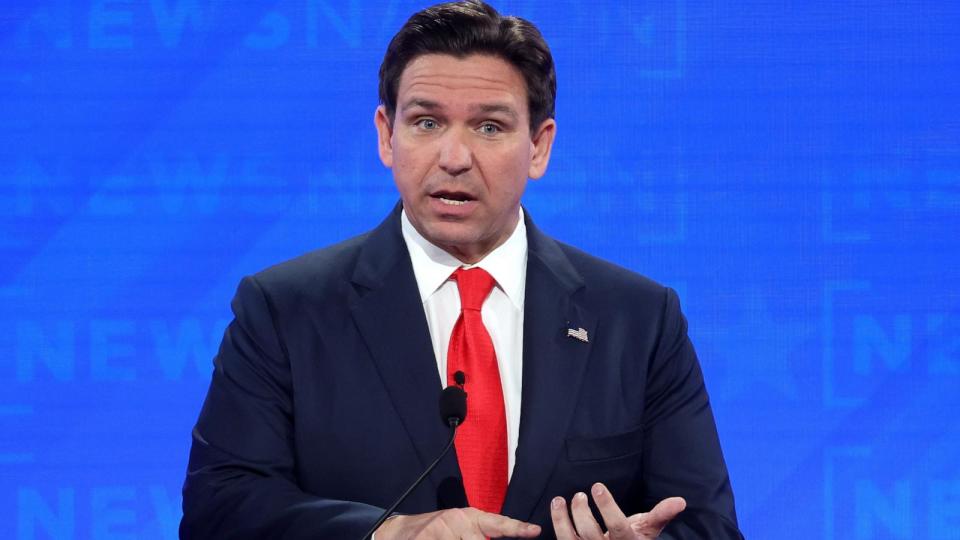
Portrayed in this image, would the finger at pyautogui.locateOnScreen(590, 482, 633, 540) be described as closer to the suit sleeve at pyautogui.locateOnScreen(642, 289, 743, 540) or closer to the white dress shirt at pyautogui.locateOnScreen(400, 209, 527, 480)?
the suit sleeve at pyautogui.locateOnScreen(642, 289, 743, 540)

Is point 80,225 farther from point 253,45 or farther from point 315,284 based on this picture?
point 315,284

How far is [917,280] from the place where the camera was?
3164 mm

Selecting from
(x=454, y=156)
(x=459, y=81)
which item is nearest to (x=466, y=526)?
(x=454, y=156)

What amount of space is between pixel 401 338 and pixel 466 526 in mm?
442

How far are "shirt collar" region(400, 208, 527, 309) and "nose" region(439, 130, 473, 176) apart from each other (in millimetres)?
179

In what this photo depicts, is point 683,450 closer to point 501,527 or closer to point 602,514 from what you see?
point 602,514

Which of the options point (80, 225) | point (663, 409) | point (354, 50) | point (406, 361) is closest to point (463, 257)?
point (406, 361)

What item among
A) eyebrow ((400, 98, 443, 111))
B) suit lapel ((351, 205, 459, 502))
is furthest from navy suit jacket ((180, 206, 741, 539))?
eyebrow ((400, 98, 443, 111))

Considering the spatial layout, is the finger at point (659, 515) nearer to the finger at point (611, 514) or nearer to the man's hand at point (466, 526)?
the finger at point (611, 514)

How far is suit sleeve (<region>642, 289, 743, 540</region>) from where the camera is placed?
84.0 inches

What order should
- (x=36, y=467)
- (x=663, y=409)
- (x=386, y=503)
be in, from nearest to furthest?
(x=386, y=503)
(x=663, y=409)
(x=36, y=467)

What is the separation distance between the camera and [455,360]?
217 centimetres

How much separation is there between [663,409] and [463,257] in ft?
Answer: 1.45

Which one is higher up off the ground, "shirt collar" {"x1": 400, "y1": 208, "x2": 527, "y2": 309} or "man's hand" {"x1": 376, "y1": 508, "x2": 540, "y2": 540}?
"shirt collar" {"x1": 400, "y1": 208, "x2": 527, "y2": 309}
